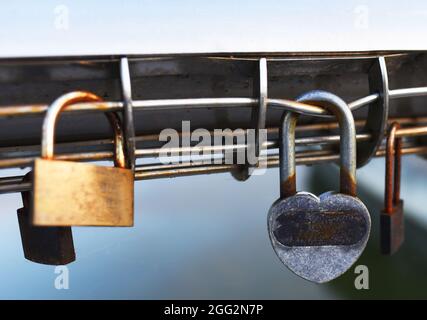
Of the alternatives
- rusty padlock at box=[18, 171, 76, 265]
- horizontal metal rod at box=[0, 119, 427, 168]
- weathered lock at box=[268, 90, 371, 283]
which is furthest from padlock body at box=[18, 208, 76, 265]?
weathered lock at box=[268, 90, 371, 283]

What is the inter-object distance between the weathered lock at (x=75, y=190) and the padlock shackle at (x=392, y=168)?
44cm

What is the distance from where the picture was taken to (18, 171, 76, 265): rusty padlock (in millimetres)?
661

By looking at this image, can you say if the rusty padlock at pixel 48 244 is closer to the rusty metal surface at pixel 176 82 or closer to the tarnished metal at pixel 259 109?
the rusty metal surface at pixel 176 82

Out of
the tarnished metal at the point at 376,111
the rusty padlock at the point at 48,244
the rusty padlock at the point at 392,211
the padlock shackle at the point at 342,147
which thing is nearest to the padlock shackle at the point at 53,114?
the rusty padlock at the point at 48,244

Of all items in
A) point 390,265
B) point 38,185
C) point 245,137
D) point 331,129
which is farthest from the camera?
point 390,265

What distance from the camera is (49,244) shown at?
668 millimetres

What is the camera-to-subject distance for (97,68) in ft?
1.96

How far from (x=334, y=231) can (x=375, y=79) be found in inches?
9.2

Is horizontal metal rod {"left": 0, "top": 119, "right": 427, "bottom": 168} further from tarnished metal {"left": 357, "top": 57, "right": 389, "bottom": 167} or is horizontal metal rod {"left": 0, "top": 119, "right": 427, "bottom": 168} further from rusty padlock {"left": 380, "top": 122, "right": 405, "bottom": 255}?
rusty padlock {"left": 380, "top": 122, "right": 405, "bottom": 255}

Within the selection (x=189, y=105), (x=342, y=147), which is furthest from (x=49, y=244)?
(x=342, y=147)

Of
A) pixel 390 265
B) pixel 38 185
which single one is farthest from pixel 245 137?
pixel 390 265

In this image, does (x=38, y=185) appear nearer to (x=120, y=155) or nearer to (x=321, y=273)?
(x=120, y=155)

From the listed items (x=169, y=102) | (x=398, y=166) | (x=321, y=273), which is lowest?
(x=321, y=273)

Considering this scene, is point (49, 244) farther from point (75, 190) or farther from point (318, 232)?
point (318, 232)
